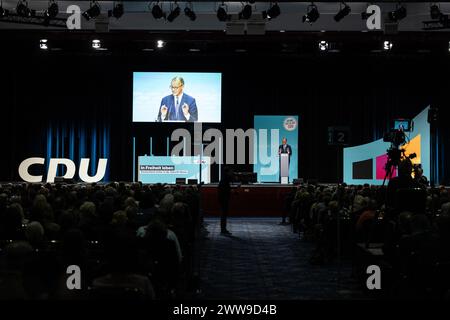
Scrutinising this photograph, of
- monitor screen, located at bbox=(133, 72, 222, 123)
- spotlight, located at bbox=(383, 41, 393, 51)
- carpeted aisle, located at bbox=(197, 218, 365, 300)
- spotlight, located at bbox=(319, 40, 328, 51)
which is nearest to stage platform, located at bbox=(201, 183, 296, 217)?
monitor screen, located at bbox=(133, 72, 222, 123)

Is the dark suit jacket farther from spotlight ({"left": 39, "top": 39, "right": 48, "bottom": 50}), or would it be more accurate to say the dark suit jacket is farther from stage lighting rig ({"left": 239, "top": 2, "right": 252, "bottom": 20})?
stage lighting rig ({"left": 239, "top": 2, "right": 252, "bottom": 20})

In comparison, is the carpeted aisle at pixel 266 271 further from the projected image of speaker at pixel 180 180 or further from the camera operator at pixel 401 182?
the projected image of speaker at pixel 180 180

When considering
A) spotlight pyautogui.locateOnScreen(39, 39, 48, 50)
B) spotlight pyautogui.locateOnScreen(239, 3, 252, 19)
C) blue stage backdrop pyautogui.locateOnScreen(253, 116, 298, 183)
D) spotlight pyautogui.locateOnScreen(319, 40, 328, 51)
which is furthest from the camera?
blue stage backdrop pyautogui.locateOnScreen(253, 116, 298, 183)

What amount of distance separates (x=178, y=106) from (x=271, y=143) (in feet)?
11.7

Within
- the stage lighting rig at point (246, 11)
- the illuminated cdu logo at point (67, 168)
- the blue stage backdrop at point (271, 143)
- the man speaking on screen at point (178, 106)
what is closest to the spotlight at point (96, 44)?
the man speaking on screen at point (178, 106)

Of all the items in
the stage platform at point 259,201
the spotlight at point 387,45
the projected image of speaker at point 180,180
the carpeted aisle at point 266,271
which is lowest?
the carpeted aisle at point 266,271

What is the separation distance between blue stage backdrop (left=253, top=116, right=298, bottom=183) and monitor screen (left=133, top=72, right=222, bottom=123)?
1.87 metres

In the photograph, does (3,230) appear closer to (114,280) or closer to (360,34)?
(114,280)

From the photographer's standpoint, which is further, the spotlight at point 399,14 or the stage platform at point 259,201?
the stage platform at point 259,201

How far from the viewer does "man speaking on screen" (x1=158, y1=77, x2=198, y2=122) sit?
70.5ft

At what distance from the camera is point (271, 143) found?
878 inches

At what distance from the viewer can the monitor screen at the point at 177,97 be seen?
21.6m

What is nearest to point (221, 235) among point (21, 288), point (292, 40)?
point (292, 40)

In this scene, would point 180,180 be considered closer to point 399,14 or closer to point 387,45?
point 387,45
